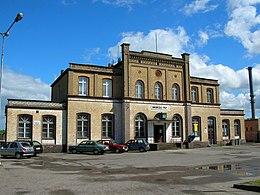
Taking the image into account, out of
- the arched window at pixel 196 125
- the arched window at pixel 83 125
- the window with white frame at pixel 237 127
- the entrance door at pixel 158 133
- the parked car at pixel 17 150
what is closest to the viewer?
the parked car at pixel 17 150

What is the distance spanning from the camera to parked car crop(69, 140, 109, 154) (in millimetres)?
29859

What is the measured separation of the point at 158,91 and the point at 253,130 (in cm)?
2330

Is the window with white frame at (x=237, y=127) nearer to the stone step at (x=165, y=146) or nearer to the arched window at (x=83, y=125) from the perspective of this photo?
the stone step at (x=165, y=146)

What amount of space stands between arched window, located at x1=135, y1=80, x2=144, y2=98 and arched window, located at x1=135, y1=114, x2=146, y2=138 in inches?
98.3

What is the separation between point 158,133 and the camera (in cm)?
3838

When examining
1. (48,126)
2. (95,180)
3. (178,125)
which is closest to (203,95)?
(178,125)

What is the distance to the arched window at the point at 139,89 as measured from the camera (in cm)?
3750

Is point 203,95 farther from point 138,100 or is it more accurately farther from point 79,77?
point 79,77

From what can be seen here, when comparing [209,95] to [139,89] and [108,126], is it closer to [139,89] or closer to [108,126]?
[139,89]

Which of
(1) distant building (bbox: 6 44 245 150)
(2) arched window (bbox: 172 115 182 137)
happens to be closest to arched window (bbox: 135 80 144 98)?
(1) distant building (bbox: 6 44 245 150)

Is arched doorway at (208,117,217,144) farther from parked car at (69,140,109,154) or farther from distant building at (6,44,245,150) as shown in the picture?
parked car at (69,140,109,154)

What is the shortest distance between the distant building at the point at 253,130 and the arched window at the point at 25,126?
37.9m

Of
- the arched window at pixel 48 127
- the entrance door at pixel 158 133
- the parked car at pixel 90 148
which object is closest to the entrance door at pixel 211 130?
the entrance door at pixel 158 133

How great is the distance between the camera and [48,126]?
32.9 m
